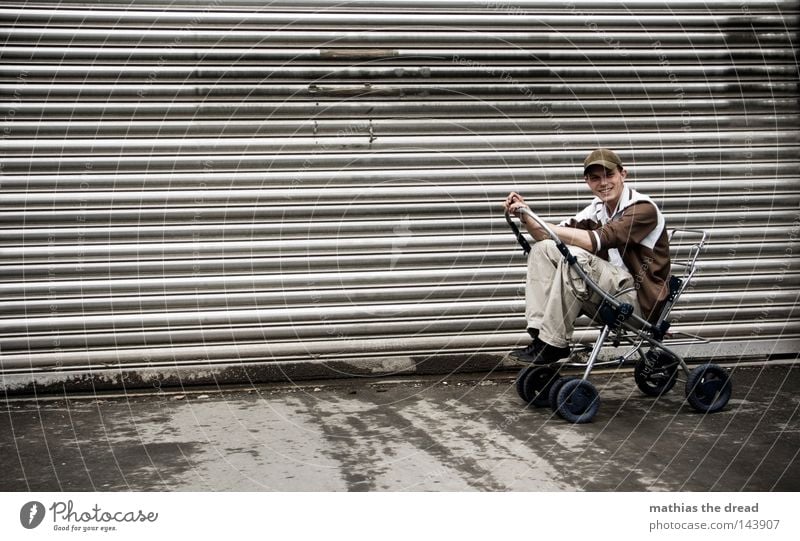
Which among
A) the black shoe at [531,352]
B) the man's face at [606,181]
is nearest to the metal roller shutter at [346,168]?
the man's face at [606,181]

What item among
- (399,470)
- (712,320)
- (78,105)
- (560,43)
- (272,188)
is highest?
(560,43)

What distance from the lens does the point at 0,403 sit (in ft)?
18.1

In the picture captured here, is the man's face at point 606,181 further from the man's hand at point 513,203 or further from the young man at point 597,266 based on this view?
the man's hand at point 513,203

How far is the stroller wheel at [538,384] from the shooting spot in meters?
5.04

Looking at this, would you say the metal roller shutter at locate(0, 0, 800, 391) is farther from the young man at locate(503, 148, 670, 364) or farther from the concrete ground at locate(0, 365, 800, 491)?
the young man at locate(503, 148, 670, 364)

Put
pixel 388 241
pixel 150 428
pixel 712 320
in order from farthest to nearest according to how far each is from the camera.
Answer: pixel 712 320 < pixel 388 241 < pixel 150 428

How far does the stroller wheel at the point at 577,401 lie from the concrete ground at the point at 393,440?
0.22 feet

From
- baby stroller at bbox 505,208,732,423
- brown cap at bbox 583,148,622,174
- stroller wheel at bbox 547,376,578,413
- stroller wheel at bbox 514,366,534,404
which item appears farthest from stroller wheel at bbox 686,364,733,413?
brown cap at bbox 583,148,622,174

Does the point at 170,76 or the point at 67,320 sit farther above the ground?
the point at 170,76

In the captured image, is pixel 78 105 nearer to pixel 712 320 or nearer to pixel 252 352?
pixel 252 352

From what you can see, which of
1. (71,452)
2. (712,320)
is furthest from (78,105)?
(712,320)
